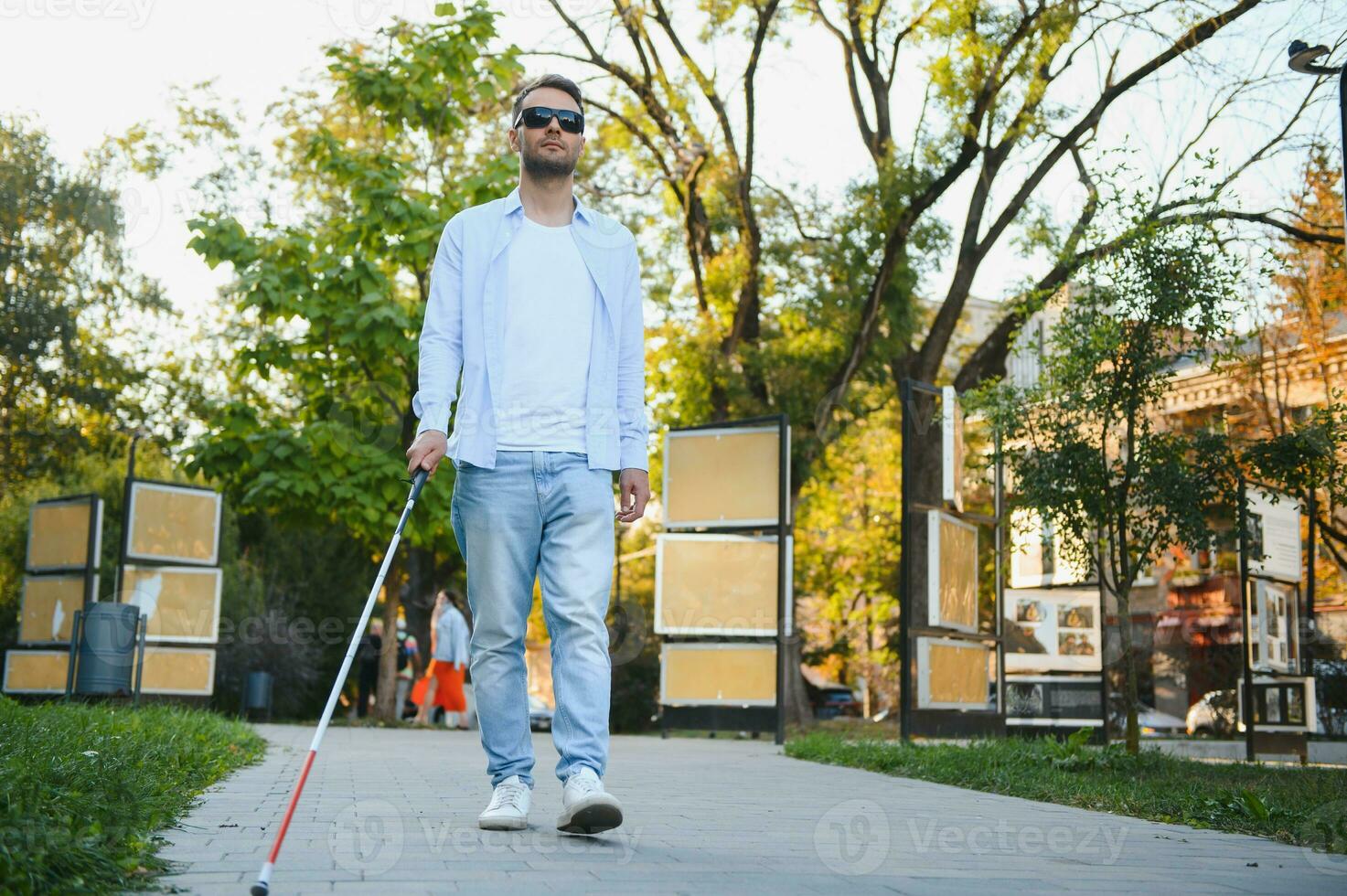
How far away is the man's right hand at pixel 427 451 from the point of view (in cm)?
469

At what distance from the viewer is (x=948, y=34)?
20.3 metres

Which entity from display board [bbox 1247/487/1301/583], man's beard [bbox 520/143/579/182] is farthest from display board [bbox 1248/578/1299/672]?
man's beard [bbox 520/143/579/182]

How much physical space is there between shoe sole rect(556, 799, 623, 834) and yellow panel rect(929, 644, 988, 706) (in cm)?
817

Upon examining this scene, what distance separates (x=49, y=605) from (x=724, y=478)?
782cm

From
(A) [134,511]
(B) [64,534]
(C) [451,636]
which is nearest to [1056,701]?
(C) [451,636]

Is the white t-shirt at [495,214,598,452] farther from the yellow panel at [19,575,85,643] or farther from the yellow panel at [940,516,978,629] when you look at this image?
the yellow panel at [19,575,85,643]

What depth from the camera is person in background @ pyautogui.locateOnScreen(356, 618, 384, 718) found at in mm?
23594

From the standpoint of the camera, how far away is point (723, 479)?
1434 centimetres

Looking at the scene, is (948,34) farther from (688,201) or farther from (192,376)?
(192,376)

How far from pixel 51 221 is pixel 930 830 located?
128 ft

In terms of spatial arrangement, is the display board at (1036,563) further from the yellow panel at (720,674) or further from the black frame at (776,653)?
the yellow panel at (720,674)

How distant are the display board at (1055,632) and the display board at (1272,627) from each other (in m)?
1.77

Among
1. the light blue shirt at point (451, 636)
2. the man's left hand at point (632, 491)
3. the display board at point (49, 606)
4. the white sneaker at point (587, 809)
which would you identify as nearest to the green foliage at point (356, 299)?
the light blue shirt at point (451, 636)

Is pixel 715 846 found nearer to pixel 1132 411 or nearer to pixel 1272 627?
pixel 1132 411
